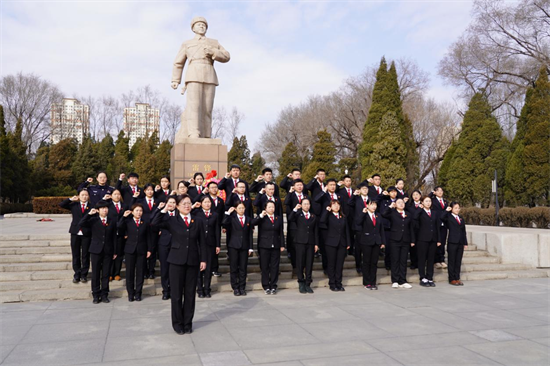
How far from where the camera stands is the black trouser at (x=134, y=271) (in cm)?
644

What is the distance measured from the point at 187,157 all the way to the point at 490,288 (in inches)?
309

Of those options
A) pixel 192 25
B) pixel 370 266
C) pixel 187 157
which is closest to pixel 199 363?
pixel 370 266

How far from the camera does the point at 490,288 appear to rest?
306 inches

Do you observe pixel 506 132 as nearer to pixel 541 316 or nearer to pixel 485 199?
pixel 485 199

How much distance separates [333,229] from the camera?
7.46 m

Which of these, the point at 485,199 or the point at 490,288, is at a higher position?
the point at 485,199

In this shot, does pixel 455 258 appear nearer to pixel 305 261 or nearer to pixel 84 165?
pixel 305 261

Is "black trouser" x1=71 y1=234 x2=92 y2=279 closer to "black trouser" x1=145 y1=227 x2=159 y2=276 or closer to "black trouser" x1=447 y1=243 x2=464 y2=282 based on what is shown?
"black trouser" x1=145 y1=227 x2=159 y2=276

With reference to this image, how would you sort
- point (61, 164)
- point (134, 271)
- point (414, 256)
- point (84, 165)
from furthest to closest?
point (84, 165)
point (61, 164)
point (414, 256)
point (134, 271)

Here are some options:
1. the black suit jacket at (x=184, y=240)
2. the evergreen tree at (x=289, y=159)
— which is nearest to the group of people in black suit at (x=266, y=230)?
the black suit jacket at (x=184, y=240)

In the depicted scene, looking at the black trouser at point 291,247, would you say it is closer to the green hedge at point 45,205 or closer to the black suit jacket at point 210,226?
the black suit jacket at point 210,226

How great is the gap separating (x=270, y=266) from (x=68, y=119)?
43.7m

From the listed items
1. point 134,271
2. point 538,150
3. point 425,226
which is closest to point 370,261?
point 425,226

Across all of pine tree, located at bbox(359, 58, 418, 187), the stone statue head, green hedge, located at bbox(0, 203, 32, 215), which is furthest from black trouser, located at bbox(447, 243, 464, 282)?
green hedge, located at bbox(0, 203, 32, 215)
